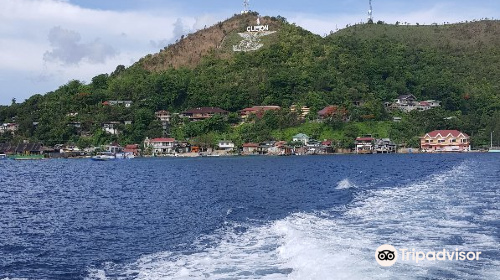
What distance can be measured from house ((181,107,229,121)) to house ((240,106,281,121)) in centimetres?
394

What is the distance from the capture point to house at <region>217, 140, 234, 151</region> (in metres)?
97.8

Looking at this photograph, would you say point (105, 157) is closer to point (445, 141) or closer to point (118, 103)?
point (118, 103)

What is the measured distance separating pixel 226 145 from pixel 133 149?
16973 mm

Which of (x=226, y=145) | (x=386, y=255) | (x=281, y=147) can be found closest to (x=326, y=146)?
(x=281, y=147)

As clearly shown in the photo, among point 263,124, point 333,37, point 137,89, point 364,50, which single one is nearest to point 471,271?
point 263,124

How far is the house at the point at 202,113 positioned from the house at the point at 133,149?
42.5ft

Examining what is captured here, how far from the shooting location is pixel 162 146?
101m

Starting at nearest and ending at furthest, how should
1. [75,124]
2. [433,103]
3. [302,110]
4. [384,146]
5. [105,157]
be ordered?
[105,157] → [384,146] → [302,110] → [75,124] → [433,103]

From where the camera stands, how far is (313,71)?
11969cm

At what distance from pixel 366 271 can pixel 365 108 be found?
89.0 meters

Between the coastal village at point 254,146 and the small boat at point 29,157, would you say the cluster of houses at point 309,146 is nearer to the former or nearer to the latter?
the coastal village at point 254,146

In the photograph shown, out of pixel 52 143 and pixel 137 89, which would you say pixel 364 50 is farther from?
pixel 52 143

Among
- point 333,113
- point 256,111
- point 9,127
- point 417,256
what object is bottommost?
point 417,256

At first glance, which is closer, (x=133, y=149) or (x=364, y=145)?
(x=364, y=145)
